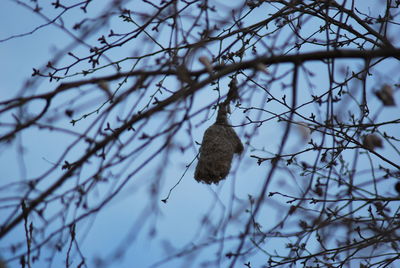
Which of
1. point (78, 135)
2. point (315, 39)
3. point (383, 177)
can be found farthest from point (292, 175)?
point (78, 135)

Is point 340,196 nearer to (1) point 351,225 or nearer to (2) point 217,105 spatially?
(1) point 351,225

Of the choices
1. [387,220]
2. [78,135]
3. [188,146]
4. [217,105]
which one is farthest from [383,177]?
[78,135]

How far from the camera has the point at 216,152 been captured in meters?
2.77

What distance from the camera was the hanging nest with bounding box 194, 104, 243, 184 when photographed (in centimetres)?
276

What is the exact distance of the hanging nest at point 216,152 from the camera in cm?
276

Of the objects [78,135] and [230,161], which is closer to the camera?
[78,135]

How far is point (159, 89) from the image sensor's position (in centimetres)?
252

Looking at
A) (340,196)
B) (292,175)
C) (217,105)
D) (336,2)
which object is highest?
(336,2)

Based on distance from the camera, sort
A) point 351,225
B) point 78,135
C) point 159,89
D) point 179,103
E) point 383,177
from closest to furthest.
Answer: point 78,135 < point 179,103 < point 159,89 < point 351,225 < point 383,177

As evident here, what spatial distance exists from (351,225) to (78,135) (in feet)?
6.03

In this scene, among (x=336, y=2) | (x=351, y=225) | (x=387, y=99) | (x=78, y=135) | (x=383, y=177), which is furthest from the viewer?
(x=336, y=2)

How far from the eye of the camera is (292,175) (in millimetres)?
2936

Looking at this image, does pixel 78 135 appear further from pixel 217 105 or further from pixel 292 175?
pixel 292 175

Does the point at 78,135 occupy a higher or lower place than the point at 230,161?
lower
